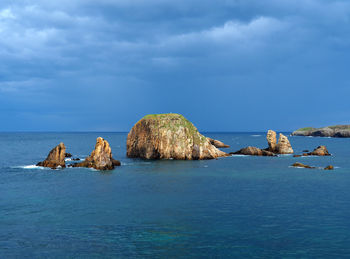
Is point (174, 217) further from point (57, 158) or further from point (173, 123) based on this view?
point (173, 123)

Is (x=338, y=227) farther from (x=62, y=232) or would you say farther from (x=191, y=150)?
(x=191, y=150)

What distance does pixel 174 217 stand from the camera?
36.8 m

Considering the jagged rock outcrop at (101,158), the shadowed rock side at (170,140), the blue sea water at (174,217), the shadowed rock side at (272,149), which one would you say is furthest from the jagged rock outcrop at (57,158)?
the shadowed rock side at (272,149)

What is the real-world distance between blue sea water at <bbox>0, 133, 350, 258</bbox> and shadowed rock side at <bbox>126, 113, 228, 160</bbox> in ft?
121

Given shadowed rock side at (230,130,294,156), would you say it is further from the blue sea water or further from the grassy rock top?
the blue sea water

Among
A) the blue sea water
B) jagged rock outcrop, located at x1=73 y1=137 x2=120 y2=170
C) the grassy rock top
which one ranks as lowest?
the blue sea water

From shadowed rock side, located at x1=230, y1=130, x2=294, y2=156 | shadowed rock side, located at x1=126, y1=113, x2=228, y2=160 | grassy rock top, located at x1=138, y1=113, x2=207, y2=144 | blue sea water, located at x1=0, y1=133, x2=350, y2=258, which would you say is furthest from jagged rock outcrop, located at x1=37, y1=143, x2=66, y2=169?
shadowed rock side, located at x1=230, y1=130, x2=294, y2=156

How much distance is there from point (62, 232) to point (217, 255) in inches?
593

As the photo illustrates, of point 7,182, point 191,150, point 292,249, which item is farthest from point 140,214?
point 191,150

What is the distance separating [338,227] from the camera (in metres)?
33.1

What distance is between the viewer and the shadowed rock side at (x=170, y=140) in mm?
104000

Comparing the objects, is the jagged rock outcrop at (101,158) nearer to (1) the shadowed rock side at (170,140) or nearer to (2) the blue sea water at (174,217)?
(2) the blue sea water at (174,217)

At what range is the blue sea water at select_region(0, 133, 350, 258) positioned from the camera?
89.3 ft

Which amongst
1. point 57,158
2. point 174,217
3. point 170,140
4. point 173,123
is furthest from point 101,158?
point 174,217
